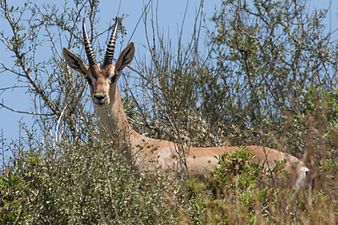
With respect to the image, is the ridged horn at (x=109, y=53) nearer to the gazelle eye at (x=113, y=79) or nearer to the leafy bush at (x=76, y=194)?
the gazelle eye at (x=113, y=79)

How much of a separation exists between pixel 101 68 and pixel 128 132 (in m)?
1.25

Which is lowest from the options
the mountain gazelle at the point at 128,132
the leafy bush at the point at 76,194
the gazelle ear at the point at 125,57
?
the leafy bush at the point at 76,194

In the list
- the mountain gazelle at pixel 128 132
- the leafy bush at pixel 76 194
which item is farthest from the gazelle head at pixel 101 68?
the leafy bush at pixel 76 194

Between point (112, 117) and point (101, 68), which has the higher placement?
point (101, 68)

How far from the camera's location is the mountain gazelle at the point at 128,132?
35.3 feet

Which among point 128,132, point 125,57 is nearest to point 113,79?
point 125,57

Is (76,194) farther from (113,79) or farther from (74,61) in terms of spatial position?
(74,61)

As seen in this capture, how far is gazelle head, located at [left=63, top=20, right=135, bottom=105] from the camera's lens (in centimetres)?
1155

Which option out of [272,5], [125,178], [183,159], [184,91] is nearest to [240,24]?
[272,5]

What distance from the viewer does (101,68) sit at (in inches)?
472

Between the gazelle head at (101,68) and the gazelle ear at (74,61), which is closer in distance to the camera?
the gazelle head at (101,68)

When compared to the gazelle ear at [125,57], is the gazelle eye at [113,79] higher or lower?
lower

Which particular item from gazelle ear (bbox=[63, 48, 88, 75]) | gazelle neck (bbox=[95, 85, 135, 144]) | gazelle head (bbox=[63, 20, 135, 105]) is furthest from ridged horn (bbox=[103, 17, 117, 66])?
gazelle neck (bbox=[95, 85, 135, 144])

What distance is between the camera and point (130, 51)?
12.5 metres
